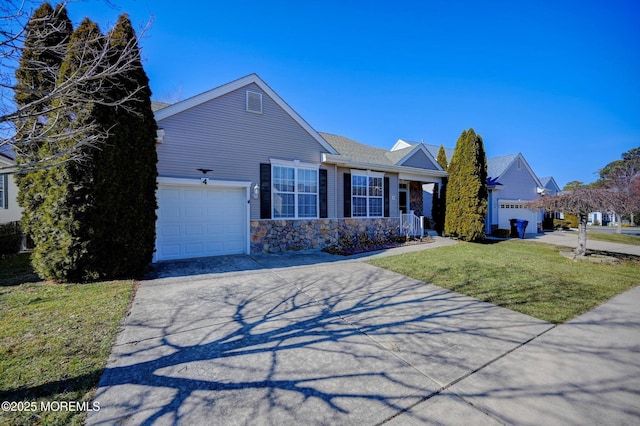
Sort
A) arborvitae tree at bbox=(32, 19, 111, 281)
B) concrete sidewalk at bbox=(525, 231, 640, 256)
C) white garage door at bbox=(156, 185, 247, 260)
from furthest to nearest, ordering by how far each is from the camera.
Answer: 1. concrete sidewalk at bbox=(525, 231, 640, 256)
2. white garage door at bbox=(156, 185, 247, 260)
3. arborvitae tree at bbox=(32, 19, 111, 281)

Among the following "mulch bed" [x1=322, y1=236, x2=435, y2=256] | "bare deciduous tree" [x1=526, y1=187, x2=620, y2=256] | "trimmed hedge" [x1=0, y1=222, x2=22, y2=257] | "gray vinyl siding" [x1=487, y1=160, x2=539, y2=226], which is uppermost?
"gray vinyl siding" [x1=487, y1=160, x2=539, y2=226]

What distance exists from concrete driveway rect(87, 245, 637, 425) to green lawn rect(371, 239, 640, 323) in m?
0.74

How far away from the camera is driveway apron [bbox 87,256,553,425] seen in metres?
2.20

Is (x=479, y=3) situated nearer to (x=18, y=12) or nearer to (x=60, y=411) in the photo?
(x=18, y=12)

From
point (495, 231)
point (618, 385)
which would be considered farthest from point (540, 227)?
point (618, 385)

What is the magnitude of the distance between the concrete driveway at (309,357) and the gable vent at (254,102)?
6593 mm

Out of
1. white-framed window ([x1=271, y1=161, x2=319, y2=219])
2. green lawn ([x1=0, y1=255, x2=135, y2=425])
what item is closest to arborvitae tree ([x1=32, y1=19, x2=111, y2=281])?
green lawn ([x1=0, y1=255, x2=135, y2=425])

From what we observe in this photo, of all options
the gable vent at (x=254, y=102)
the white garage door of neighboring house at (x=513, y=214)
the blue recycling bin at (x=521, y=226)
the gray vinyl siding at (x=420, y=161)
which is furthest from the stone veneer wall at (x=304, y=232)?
the white garage door of neighboring house at (x=513, y=214)

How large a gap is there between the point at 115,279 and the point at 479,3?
51.5 feet

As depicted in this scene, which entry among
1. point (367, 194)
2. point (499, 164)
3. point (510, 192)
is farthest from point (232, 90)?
point (499, 164)

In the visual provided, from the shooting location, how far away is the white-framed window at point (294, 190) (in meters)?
9.68

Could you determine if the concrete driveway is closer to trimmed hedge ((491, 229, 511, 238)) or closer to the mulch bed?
the mulch bed

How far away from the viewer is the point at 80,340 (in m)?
3.19

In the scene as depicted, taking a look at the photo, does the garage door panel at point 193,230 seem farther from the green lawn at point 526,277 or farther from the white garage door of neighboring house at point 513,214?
the white garage door of neighboring house at point 513,214
